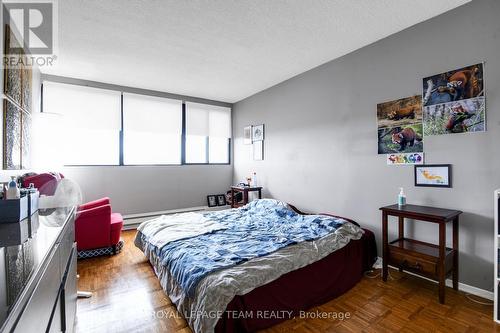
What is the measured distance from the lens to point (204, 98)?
203 inches

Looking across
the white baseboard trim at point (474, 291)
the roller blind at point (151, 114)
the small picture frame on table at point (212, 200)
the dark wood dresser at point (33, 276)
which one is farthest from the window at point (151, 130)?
the white baseboard trim at point (474, 291)

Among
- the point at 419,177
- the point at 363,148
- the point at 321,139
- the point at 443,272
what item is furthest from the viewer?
the point at 321,139

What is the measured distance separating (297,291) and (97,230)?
2522 mm

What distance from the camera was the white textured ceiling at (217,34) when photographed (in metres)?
2.16

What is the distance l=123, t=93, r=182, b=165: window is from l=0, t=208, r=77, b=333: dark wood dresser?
3179mm

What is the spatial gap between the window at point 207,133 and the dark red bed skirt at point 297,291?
3.59 metres

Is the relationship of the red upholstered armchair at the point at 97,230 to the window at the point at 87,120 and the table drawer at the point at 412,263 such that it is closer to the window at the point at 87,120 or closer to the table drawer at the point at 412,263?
the window at the point at 87,120

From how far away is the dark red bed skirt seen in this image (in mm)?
1667

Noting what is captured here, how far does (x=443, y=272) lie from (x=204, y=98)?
465 cm

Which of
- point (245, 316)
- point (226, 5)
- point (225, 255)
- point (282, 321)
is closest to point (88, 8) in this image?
point (226, 5)

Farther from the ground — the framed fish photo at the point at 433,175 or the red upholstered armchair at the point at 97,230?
the framed fish photo at the point at 433,175

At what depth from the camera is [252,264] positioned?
1.90 m

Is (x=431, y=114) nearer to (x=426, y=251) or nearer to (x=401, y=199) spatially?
(x=401, y=199)

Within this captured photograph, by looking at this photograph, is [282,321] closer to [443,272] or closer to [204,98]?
[443,272]
